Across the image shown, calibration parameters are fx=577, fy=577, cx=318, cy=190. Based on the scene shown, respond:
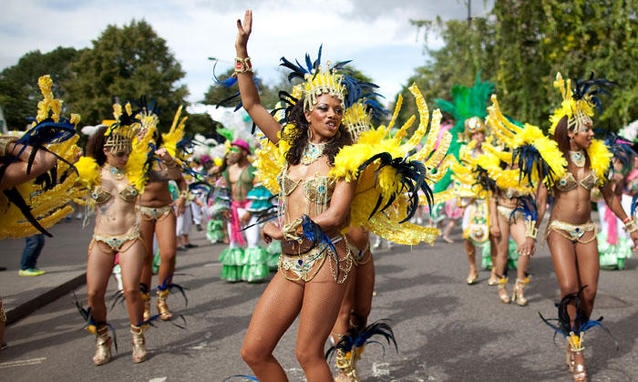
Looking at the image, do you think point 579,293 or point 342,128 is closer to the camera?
point 342,128

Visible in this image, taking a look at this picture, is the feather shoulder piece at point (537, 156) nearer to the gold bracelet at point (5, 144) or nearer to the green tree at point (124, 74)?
the gold bracelet at point (5, 144)

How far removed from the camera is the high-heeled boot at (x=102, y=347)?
4934mm

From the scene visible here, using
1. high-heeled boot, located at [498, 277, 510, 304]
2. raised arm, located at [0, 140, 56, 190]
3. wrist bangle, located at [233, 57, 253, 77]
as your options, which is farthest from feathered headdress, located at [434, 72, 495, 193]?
raised arm, located at [0, 140, 56, 190]

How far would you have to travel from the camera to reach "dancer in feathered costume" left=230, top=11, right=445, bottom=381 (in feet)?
9.70

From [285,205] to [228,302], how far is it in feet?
14.1

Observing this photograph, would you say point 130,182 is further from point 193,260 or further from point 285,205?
point 193,260

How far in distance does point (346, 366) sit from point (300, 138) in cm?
170

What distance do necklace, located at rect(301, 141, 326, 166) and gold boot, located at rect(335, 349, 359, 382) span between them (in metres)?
1.55

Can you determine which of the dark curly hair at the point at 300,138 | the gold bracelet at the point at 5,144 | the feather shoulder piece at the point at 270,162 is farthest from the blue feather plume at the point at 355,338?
the gold bracelet at the point at 5,144

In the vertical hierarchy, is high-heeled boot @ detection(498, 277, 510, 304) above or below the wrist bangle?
below

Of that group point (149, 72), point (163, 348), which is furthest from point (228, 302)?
point (149, 72)

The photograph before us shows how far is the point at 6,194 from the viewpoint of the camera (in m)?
3.27

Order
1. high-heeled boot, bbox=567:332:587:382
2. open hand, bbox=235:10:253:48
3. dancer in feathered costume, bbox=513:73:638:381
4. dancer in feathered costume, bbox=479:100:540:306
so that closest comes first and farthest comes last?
open hand, bbox=235:10:253:48 < high-heeled boot, bbox=567:332:587:382 < dancer in feathered costume, bbox=513:73:638:381 < dancer in feathered costume, bbox=479:100:540:306

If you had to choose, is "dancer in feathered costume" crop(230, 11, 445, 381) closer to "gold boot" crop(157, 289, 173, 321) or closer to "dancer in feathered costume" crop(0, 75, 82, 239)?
"dancer in feathered costume" crop(0, 75, 82, 239)
